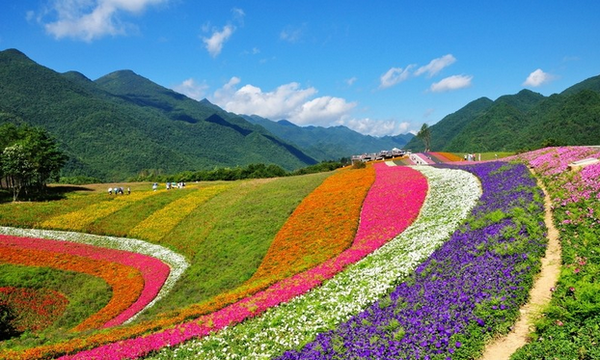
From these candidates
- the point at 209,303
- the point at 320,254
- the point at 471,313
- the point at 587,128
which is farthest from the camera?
the point at 587,128

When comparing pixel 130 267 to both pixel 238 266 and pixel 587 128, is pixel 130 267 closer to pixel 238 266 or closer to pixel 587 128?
pixel 238 266

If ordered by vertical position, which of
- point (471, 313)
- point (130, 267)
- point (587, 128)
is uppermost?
point (587, 128)

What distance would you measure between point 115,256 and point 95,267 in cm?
395

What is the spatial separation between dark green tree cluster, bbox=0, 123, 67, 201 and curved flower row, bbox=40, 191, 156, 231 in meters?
15.6

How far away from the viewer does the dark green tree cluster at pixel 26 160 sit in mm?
58531

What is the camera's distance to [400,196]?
38000 mm

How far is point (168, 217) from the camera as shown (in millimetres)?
51406

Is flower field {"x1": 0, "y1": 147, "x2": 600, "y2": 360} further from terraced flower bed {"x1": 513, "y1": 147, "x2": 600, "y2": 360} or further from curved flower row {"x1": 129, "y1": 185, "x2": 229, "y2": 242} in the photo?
curved flower row {"x1": 129, "y1": 185, "x2": 229, "y2": 242}

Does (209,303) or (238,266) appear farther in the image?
(238,266)

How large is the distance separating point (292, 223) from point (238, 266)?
30.0ft

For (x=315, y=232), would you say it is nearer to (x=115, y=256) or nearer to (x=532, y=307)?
(x=532, y=307)

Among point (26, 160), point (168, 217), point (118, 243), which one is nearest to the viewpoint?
point (118, 243)

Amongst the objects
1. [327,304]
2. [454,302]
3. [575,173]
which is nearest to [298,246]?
[327,304]

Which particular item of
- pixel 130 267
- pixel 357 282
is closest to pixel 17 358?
pixel 357 282
